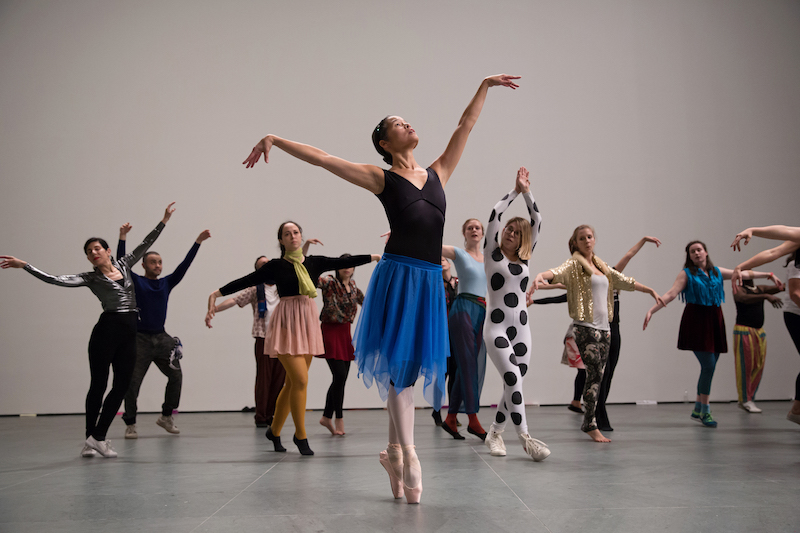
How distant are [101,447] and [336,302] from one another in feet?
6.75

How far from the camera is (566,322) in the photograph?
25.1 feet

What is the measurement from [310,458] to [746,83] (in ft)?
24.7

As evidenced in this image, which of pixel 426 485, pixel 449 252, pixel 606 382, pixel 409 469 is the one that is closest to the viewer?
pixel 409 469

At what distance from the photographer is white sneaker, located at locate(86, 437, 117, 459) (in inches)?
156

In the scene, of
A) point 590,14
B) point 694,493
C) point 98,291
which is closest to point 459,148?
point 694,493

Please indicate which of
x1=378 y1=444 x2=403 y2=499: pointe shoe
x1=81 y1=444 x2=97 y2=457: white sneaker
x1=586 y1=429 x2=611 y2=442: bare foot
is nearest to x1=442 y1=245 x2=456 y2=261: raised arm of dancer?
x1=586 y1=429 x2=611 y2=442: bare foot

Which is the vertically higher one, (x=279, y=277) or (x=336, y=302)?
(x=279, y=277)

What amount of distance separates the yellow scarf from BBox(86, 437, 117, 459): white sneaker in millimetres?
1602

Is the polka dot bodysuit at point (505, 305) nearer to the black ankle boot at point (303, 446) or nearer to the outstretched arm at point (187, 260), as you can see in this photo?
the black ankle boot at point (303, 446)

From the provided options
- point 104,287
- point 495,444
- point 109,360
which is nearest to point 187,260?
point 104,287

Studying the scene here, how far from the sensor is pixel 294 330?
3959 mm

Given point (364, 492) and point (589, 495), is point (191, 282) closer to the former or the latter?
point (364, 492)

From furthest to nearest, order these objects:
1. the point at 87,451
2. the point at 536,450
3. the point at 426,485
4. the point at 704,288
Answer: the point at 704,288
the point at 87,451
the point at 536,450
the point at 426,485

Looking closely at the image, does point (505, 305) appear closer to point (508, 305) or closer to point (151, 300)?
point (508, 305)
